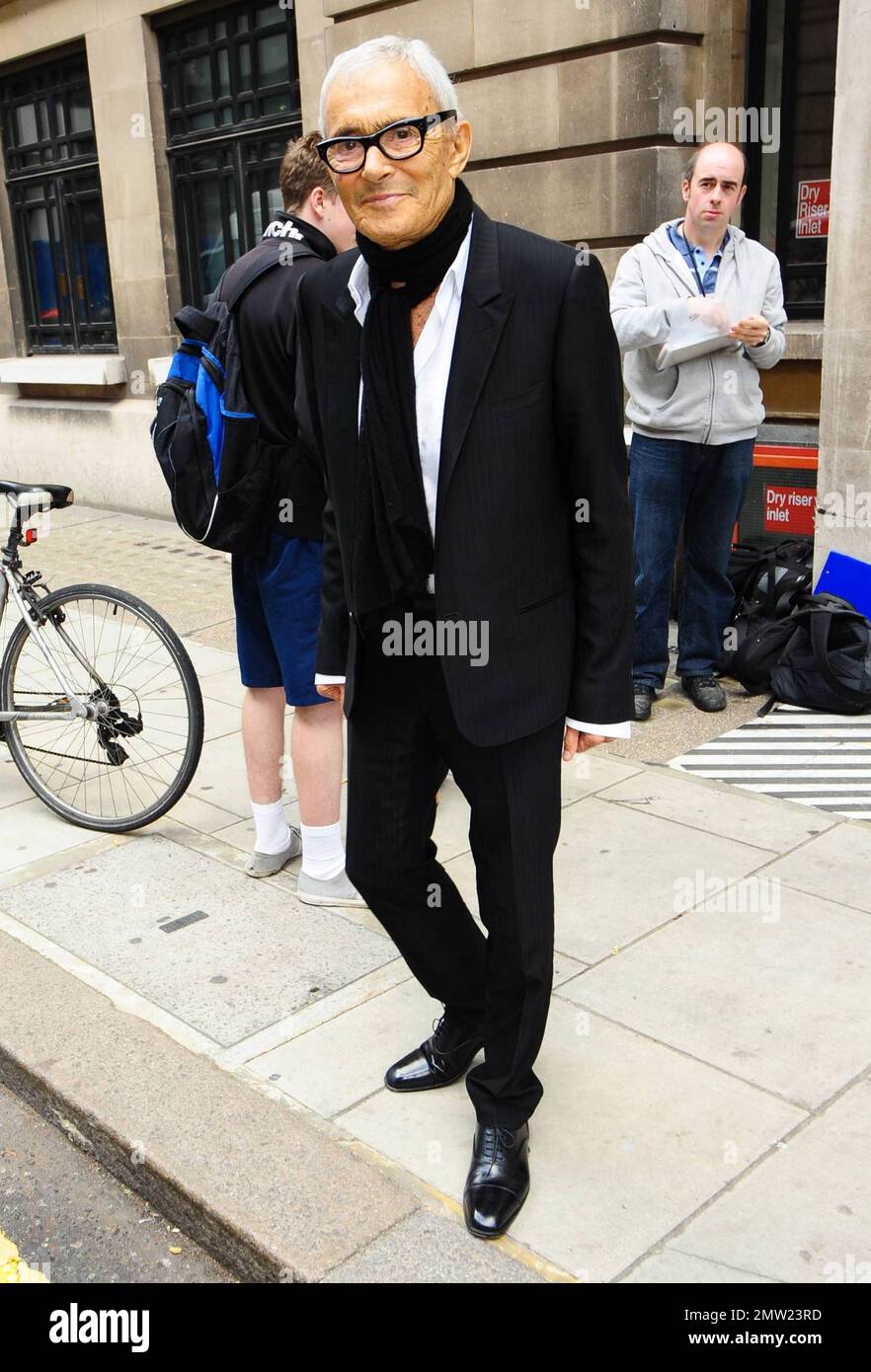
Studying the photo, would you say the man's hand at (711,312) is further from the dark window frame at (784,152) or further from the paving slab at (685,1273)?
the paving slab at (685,1273)

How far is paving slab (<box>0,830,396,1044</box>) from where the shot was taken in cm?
367

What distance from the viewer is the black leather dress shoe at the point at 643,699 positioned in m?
5.72

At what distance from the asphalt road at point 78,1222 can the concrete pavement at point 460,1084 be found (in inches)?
2.1

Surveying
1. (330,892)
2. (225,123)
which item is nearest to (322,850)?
(330,892)

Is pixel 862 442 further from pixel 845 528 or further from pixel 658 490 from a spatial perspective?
pixel 658 490

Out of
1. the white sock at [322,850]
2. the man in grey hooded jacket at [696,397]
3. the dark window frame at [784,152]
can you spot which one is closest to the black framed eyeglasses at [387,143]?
the white sock at [322,850]

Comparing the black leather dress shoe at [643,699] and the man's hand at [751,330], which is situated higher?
the man's hand at [751,330]

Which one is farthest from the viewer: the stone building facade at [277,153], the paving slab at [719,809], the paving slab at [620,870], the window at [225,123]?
the window at [225,123]

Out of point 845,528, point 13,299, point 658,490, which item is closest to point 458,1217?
point 658,490

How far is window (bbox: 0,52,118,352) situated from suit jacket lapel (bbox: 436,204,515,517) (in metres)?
10.2

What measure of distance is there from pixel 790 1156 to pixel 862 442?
13.3 feet

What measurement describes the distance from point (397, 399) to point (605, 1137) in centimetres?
166

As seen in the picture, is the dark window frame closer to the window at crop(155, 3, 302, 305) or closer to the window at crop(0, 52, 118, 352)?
the window at crop(155, 3, 302, 305)
